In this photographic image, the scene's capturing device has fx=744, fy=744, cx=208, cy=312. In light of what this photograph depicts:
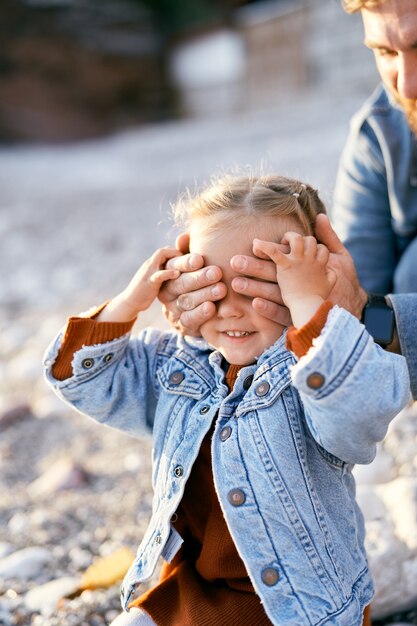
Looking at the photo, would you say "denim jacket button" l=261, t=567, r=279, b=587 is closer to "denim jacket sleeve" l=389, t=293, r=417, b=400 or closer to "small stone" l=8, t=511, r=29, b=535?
"denim jacket sleeve" l=389, t=293, r=417, b=400

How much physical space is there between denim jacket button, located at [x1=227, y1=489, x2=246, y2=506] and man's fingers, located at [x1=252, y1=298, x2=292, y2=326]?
29 cm

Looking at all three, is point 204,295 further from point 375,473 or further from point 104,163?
point 104,163

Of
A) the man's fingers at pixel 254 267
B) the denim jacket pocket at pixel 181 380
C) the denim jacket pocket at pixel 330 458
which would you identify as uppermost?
the man's fingers at pixel 254 267

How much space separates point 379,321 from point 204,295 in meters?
0.52

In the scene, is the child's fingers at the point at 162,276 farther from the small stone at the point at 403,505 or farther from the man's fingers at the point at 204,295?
the small stone at the point at 403,505

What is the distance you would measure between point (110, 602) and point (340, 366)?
0.96 meters

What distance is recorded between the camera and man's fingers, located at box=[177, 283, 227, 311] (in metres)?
1.27

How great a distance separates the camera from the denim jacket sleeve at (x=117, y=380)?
1.40 metres

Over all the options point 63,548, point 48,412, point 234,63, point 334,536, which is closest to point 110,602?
point 63,548

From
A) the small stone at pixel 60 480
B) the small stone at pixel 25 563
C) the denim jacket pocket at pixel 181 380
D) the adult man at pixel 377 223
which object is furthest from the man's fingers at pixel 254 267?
the small stone at pixel 60 480

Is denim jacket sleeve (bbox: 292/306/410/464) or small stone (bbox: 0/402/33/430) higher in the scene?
denim jacket sleeve (bbox: 292/306/410/464)

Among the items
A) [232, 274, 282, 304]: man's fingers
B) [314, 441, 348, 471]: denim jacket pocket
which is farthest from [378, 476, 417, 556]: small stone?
[232, 274, 282, 304]: man's fingers

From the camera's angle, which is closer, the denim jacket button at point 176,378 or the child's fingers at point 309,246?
the child's fingers at point 309,246

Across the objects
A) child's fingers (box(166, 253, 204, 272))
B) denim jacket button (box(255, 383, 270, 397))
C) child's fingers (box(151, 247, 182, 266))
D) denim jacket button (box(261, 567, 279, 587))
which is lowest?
denim jacket button (box(261, 567, 279, 587))
